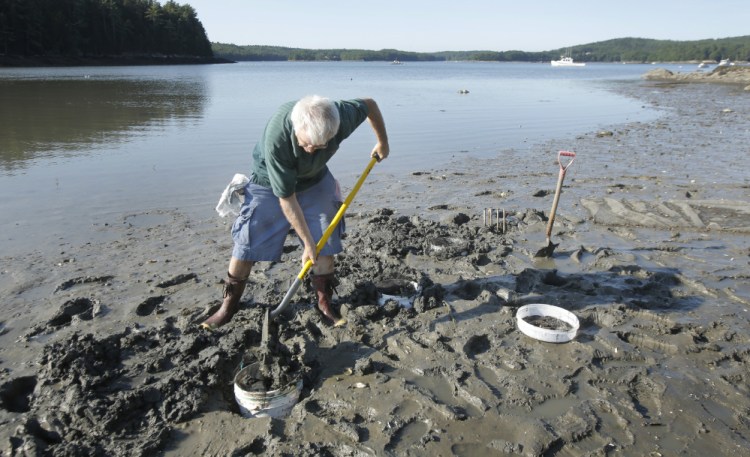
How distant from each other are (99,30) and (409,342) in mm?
88420

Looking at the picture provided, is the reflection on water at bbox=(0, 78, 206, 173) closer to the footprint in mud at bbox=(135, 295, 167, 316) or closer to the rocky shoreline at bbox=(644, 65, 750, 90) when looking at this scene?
the footprint in mud at bbox=(135, 295, 167, 316)

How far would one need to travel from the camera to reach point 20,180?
9.05 m

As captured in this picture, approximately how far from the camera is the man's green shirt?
11.7 ft

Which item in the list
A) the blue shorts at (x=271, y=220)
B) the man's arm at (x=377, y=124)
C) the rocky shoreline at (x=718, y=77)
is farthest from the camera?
the rocky shoreline at (x=718, y=77)

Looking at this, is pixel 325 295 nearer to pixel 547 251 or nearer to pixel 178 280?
pixel 178 280

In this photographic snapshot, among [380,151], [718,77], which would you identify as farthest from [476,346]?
[718,77]

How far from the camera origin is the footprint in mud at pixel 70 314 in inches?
172

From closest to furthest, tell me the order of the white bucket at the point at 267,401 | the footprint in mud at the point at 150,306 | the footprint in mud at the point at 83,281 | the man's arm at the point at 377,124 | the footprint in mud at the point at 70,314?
1. the white bucket at the point at 267,401
2. the man's arm at the point at 377,124
3. the footprint in mud at the point at 70,314
4. the footprint in mud at the point at 150,306
5. the footprint in mud at the point at 83,281

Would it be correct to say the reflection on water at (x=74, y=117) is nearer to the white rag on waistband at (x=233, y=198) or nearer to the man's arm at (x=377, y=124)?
the white rag on waistband at (x=233, y=198)

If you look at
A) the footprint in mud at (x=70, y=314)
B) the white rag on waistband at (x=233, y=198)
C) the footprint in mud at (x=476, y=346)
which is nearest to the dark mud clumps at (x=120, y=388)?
the footprint in mud at (x=70, y=314)

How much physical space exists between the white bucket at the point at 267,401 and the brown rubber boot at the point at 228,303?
96cm

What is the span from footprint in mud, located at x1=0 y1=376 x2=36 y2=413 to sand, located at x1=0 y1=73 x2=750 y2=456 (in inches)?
0.4

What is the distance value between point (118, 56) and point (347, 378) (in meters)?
88.9

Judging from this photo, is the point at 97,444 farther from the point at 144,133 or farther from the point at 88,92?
the point at 88,92
